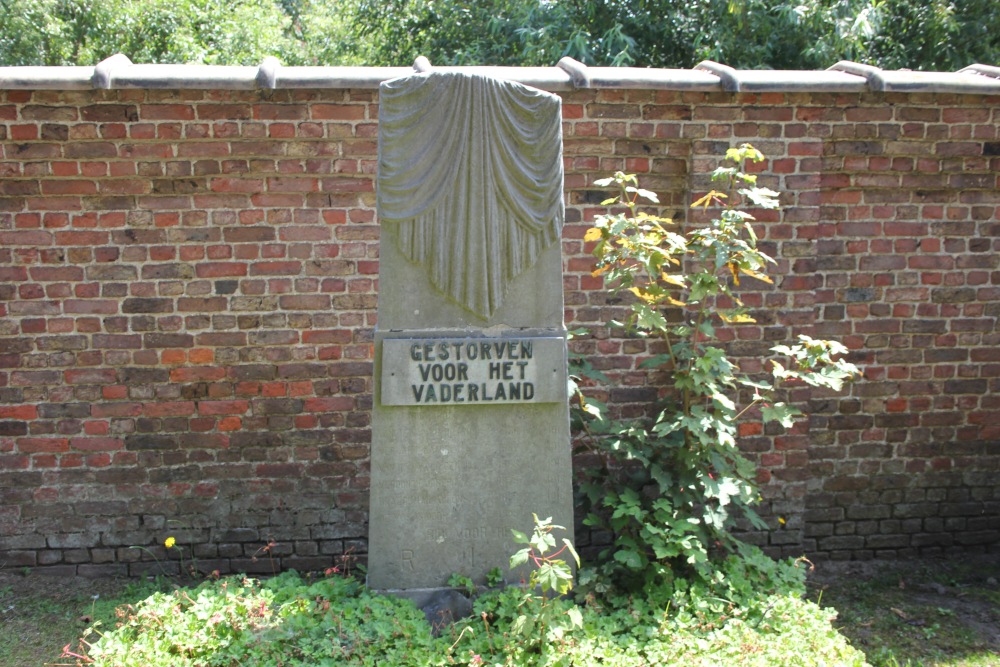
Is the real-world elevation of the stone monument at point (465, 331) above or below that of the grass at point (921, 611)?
above

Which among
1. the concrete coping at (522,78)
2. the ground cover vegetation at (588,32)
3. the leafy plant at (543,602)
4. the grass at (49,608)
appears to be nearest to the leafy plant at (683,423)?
the leafy plant at (543,602)

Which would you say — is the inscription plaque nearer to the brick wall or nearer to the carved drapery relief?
the carved drapery relief

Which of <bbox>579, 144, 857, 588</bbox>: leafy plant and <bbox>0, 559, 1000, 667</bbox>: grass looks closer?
<bbox>0, 559, 1000, 667</bbox>: grass

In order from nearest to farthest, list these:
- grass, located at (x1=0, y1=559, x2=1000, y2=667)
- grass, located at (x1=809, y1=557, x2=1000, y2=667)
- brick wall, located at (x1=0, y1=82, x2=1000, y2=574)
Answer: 1. grass, located at (x1=0, y1=559, x2=1000, y2=667)
2. grass, located at (x1=809, y1=557, x2=1000, y2=667)
3. brick wall, located at (x1=0, y1=82, x2=1000, y2=574)

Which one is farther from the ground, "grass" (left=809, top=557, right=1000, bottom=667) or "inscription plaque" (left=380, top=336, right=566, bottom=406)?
"inscription plaque" (left=380, top=336, right=566, bottom=406)

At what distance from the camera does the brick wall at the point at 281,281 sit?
4.41 m

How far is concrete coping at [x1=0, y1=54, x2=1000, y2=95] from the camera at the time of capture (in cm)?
419

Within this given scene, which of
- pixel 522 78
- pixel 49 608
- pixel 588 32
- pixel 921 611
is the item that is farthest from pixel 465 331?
pixel 588 32

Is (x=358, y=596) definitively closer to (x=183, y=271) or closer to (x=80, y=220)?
(x=183, y=271)

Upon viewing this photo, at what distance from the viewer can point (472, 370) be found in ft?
11.5

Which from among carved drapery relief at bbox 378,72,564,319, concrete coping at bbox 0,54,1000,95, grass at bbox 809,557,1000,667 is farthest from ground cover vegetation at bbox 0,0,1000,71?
carved drapery relief at bbox 378,72,564,319

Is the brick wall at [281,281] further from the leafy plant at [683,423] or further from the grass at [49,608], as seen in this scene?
the leafy plant at [683,423]

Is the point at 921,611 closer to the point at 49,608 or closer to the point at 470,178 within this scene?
the point at 470,178

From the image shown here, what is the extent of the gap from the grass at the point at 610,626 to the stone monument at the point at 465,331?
0.30m
